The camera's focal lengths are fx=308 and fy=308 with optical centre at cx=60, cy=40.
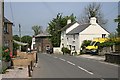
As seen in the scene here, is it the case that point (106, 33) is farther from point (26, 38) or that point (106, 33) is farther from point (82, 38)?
point (26, 38)

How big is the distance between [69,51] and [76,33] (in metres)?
5.89

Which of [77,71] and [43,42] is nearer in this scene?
[77,71]

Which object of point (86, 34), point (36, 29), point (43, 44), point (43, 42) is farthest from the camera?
point (36, 29)

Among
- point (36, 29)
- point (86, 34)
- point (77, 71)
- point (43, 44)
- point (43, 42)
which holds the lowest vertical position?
point (77, 71)

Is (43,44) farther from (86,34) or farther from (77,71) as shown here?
(77,71)

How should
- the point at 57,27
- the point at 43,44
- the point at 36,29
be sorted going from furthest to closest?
the point at 36,29
the point at 43,44
the point at 57,27

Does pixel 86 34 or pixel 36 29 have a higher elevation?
pixel 36 29

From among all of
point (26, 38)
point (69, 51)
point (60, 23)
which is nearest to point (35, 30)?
point (26, 38)

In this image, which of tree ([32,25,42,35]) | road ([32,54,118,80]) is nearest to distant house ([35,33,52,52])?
tree ([32,25,42,35])

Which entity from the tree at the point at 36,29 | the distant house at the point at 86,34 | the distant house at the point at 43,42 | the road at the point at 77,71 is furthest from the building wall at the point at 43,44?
the road at the point at 77,71

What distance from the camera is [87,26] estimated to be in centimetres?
7719

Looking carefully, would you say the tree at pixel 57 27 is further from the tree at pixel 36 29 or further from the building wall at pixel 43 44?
the tree at pixel 36 29

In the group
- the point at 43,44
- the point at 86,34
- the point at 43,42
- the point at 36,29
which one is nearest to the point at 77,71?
the point at 86,34

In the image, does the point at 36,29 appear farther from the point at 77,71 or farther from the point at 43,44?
the point at 77,71
